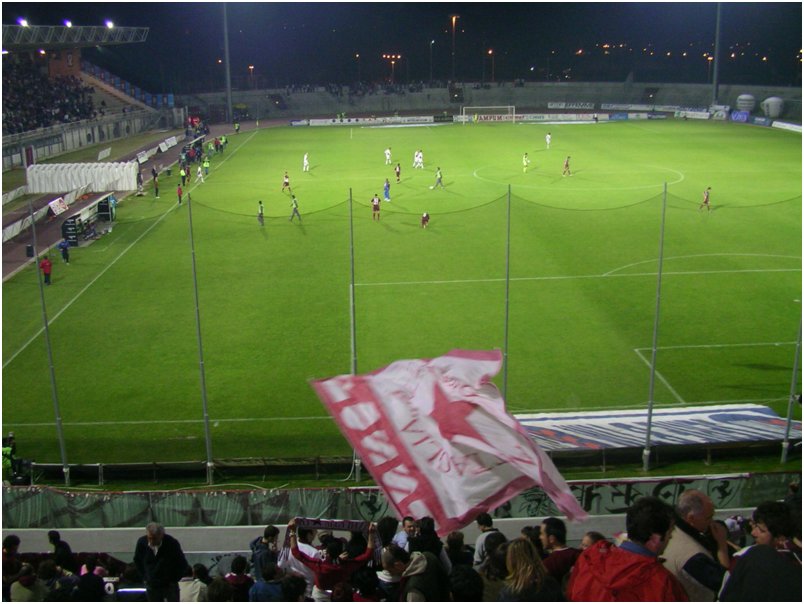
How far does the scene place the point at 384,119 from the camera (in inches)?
3757

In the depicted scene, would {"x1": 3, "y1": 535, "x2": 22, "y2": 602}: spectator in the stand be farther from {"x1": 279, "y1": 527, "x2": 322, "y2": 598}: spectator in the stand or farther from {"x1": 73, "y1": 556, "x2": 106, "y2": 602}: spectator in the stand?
{"x1": 279, "y1": 527, "x2": 322, "y2": 598}: spectator in the stand

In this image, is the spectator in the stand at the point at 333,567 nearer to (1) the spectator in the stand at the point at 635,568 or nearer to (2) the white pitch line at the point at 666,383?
(1) the spectator in the stand at the point at 635,568

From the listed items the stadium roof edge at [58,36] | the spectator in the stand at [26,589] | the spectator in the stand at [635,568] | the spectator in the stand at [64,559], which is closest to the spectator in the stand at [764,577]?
the spectator in the stand at [635,568]

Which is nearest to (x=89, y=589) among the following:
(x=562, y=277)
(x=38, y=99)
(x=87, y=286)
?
(x=562, y=277)

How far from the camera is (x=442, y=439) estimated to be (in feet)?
35.1

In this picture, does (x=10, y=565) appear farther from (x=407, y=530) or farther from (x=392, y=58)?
(x=392, y=58)

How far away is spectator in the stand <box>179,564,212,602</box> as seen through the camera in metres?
8.55

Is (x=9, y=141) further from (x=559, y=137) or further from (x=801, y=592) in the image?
(x=801, y=592)

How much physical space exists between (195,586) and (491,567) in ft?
11.5

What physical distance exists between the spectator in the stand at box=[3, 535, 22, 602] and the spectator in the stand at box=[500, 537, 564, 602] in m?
5.12

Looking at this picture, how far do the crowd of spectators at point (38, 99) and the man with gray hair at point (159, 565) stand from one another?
61071mm

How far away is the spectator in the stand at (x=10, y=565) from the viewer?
8609 mm

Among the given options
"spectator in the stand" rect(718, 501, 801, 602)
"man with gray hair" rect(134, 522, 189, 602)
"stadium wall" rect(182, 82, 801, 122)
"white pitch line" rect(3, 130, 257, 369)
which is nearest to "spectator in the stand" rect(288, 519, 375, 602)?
"man with gray hair" rect(134, 522, 189, 602)

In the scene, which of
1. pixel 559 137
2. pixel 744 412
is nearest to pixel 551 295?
pixel 744 412
